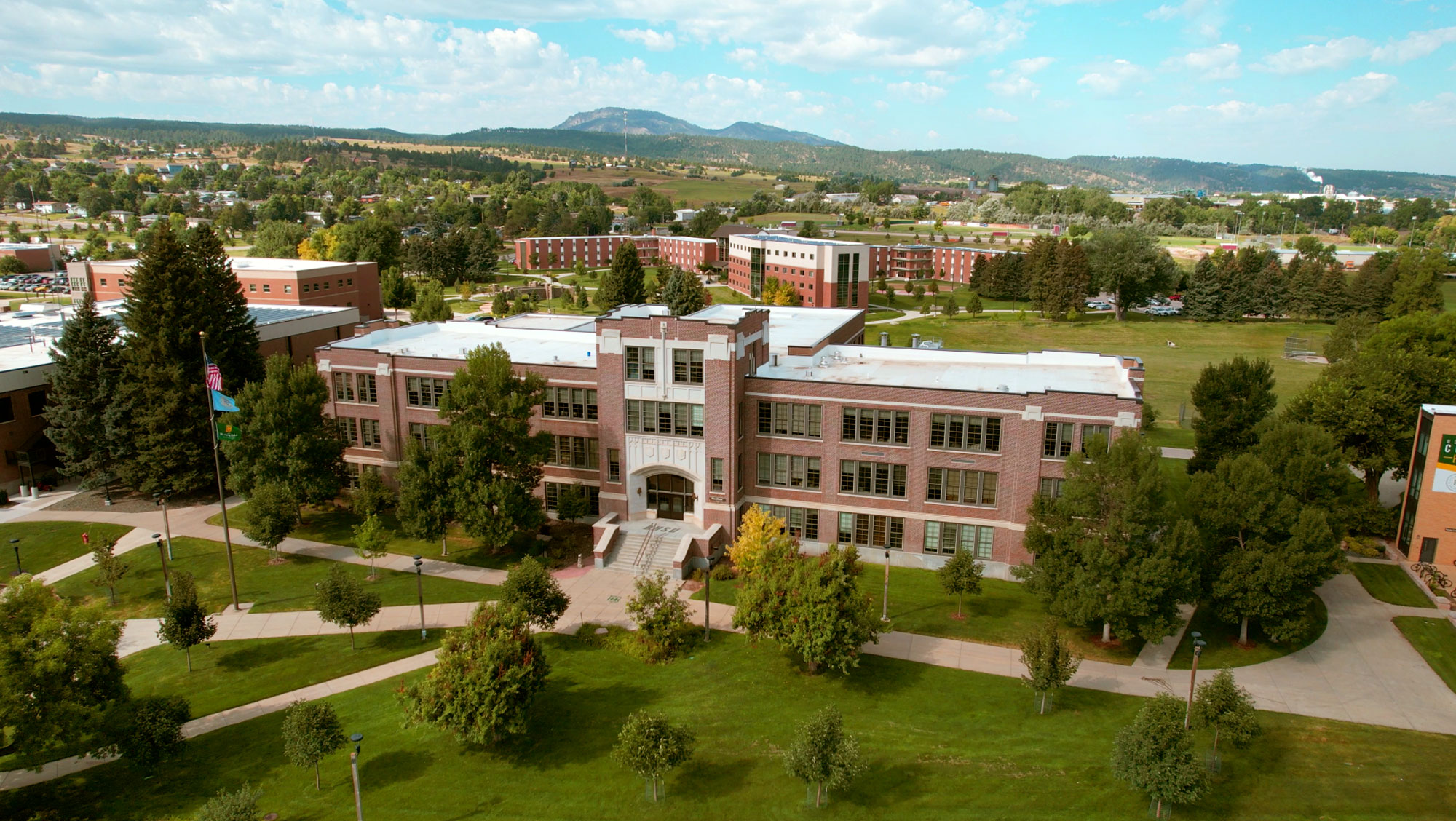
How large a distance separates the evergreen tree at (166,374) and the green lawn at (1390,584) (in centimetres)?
6482

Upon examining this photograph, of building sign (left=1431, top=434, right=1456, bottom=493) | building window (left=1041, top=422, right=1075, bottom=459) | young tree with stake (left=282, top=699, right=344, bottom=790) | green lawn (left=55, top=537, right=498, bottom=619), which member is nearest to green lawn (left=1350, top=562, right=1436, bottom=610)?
building sign (left=1431, top=434, right=1456, bottom=493)

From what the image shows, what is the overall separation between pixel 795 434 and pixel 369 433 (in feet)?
90.2

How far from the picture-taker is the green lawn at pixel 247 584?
43000 millimetres

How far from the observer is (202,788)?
29.0 metres

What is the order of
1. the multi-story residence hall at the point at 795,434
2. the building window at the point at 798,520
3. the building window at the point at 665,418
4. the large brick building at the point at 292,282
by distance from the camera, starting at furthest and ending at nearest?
1. the large brick building at the point at 292,282
2. the building window at the point at 798,520
3. the building window at the point at 665,418
4. the multi-story residence hall at the point at 795,434

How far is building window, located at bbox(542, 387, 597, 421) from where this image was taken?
167 ft

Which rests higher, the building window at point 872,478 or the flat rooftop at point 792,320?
the flat rooftop at point 792,320

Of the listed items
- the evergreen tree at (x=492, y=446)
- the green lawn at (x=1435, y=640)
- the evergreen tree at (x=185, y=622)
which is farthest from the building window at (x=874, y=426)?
the evergreen tree at (x=185, y=622)

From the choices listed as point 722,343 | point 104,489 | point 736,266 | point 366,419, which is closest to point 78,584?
point 104,489

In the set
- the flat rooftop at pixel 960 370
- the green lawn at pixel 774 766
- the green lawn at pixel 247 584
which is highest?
the flat rooftop at pixel 960 370

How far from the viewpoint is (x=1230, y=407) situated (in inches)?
2163

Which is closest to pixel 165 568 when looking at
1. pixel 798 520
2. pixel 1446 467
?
pixel 798 520

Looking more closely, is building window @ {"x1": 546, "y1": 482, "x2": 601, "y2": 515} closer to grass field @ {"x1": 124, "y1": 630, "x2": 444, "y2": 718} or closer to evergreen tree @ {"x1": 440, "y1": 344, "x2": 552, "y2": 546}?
evergreen tree @ {"x1": 440, "y1": 344, "x2": 552, "y2": 546}

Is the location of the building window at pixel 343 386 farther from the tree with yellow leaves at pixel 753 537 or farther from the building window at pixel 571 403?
the tree with yellow leaves at pixel 753 537
